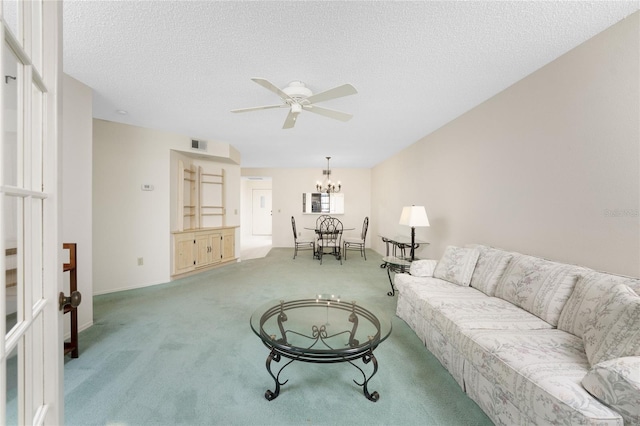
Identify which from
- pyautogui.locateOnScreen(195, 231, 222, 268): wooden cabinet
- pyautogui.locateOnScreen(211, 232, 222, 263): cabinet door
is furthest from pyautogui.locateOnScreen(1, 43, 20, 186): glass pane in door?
pyautogui.locateOnScreen(211, 232, 222, 263): cabinet door

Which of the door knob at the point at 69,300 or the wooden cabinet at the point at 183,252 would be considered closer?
the door knob at the point at 69,300

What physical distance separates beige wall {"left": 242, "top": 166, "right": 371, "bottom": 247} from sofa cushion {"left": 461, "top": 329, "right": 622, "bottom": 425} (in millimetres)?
5880

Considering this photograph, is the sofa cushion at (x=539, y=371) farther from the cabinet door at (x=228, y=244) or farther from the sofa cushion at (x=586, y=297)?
the cabinet door at (x=228, y=244)

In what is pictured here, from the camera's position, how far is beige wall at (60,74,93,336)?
226 cm

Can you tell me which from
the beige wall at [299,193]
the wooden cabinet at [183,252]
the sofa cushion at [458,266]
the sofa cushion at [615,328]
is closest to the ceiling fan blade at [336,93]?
the sofa cushion at [458,266]

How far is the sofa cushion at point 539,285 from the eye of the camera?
1.70 meters

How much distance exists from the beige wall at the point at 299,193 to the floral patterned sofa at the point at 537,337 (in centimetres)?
504

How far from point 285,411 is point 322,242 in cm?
411

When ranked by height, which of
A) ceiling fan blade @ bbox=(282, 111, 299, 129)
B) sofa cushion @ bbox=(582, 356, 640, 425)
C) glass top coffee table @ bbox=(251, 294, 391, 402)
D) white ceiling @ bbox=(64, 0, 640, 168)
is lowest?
glass top coffee table @ bbox=(251, 294, 391, 402)

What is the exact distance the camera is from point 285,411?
1.47 m

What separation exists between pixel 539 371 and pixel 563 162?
1.66 metres

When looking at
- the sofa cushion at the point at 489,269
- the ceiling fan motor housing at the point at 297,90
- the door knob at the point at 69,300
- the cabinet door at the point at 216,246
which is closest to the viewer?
the door knob at the point at 69,300

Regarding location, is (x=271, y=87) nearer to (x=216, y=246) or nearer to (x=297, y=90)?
(x=297, y=90)

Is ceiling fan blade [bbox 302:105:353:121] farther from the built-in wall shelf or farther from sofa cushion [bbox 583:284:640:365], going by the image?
the built-in wall shelf
